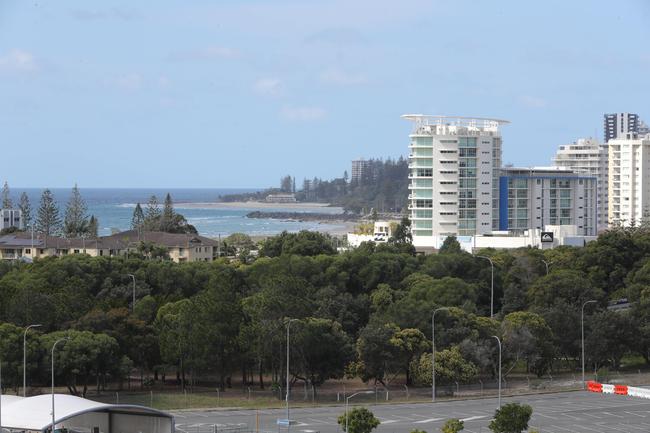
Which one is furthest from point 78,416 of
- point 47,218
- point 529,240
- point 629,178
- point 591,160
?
point 591,160

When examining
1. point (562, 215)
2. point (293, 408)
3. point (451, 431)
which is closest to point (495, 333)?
point (293, 408)

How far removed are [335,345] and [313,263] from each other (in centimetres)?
2050

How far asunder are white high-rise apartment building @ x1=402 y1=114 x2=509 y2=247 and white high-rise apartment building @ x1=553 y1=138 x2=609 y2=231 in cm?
4869

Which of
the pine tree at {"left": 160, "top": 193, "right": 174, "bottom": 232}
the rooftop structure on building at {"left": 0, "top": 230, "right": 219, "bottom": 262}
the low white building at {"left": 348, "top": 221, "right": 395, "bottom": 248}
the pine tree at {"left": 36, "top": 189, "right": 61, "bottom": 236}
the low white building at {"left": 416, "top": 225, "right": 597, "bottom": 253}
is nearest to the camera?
the rooftop structure on building at {"left": 0, "top": 230, "right": 219, "bottom": 262}

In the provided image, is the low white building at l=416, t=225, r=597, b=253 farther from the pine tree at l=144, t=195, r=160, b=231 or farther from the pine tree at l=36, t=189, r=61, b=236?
the pine tree at l=36, t=189, r=61, b=236

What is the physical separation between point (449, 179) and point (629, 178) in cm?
4789

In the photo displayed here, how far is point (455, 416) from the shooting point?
4553 centimetres

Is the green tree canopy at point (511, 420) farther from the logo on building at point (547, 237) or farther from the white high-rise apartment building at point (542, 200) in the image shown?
the white high-rise apartment building at point (542, 200)

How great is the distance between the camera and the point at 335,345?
171ft

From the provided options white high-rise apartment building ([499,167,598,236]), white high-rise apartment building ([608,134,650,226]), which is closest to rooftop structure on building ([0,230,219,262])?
white high-rise apartment building ([499,167,598,236])

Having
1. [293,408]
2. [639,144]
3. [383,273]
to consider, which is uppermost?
[639,144]

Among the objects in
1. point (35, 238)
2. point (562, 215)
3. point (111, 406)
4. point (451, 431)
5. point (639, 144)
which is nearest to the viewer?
point (451, 431)

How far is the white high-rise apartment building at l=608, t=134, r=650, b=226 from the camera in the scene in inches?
6063

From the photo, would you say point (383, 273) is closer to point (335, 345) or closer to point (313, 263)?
point (313, 263)
